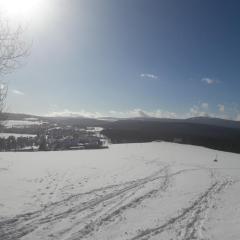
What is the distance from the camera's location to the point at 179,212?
14.1m

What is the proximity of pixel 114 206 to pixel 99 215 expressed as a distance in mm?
1642

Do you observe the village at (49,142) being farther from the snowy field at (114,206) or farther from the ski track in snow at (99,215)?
the ski track in snow at (99,215)

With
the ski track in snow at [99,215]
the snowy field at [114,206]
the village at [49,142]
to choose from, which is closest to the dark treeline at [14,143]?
the village at [49,142]

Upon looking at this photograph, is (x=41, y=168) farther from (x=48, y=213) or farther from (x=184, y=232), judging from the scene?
(x=184, y=232)

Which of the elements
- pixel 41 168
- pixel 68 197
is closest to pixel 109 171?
pixel 41 168

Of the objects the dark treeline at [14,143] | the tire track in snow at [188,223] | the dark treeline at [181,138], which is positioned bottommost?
the dark treeline at [14,143]

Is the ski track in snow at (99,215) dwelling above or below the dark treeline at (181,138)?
below

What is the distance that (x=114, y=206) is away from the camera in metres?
14.4

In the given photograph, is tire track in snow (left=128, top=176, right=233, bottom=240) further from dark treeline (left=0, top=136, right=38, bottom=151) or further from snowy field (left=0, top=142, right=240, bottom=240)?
dark treeline (left=0, top=136, right=38, bottom=151)

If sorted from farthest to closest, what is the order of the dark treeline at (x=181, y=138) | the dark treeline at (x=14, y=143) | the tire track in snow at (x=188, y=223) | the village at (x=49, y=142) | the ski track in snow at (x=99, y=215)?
the dark treeline at (x=14, y=143)
the village at (x=49, y=142)
the dark treeline at (x=181, y=138)
the tire track in snow at (x=188, y=223)
the ski track in snow at (x=99, y=215)

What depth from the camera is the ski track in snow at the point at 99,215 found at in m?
10.8

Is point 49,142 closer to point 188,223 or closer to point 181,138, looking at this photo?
point 181,138

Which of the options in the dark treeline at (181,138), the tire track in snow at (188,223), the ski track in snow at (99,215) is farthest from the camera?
the dark treeline at (181,138)

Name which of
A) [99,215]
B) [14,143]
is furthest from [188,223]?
[14,143]
